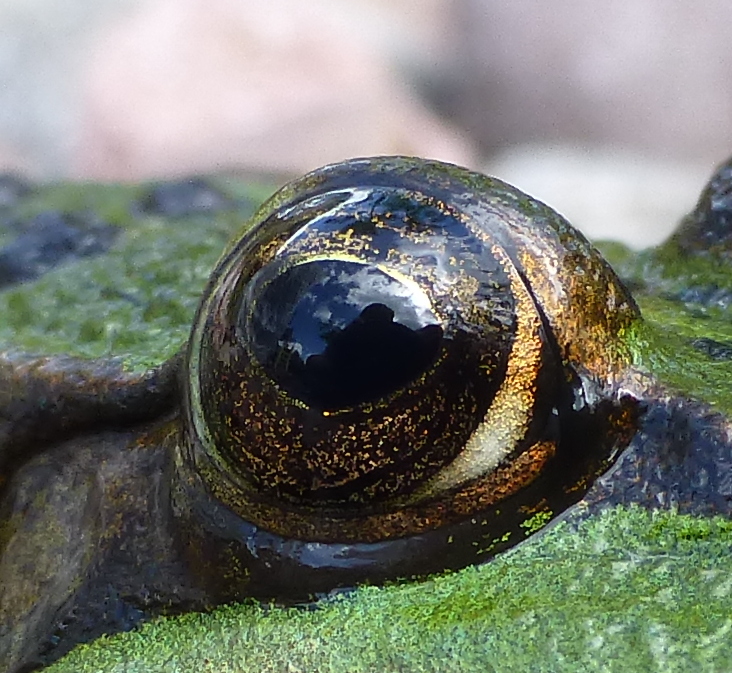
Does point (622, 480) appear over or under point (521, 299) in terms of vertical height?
under

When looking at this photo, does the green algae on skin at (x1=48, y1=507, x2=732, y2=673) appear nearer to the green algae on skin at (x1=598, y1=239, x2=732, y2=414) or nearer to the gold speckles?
the gold speckles

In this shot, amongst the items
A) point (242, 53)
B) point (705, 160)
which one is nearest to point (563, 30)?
point (705, 160)

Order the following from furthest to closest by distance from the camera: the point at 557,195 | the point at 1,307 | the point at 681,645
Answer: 1. the point at 557,195
2. the point at 1,307
3. the point at 681,645

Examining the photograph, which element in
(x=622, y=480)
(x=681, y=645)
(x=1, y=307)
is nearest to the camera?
(x=681, y=645)

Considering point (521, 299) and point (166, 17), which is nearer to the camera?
point (521, 299)

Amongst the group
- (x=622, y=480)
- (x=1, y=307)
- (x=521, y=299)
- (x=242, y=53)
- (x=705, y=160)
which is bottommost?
(x=1, y=307)

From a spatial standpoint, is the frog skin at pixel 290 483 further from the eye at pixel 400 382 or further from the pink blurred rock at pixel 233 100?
the pink blurred rock at pixel 233 100

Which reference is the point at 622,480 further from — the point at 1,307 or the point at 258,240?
the point at 1,307

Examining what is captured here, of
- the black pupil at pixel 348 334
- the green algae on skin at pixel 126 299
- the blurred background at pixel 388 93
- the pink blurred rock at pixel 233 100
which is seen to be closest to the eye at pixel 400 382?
the black pupil at pixel 348 334
